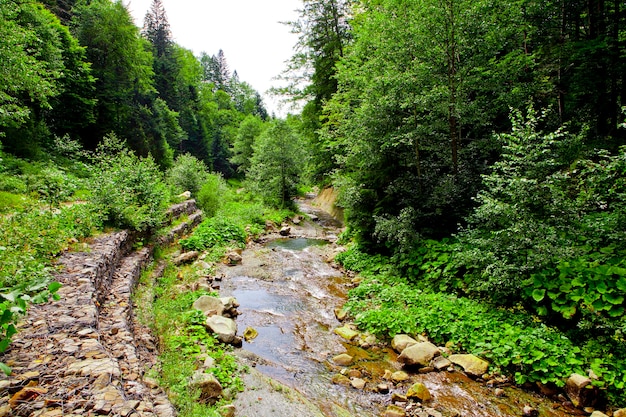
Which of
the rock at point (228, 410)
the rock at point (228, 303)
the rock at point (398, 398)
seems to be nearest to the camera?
the rock at point (228, 410)

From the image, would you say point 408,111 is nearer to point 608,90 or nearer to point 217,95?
point 608,90

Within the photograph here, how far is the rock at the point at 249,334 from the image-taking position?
7030 millimetres

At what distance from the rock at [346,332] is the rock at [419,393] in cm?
204

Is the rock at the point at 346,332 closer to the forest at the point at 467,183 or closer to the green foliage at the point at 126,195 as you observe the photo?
the forest at the point at 467,183

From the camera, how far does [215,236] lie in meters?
14.4

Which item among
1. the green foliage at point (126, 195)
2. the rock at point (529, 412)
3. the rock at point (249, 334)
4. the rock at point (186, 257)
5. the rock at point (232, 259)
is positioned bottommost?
the rock at point (529, 412)

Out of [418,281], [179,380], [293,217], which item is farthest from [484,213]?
[293,217]

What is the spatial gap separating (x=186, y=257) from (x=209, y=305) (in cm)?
414

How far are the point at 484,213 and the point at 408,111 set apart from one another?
4.87 meters

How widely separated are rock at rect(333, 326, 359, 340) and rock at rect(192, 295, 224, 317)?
9.06ft

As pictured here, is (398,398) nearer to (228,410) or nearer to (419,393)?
(419,393)

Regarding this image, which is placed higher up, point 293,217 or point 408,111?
point 408,111

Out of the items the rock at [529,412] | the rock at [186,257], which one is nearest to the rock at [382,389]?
the rock at [529,412]

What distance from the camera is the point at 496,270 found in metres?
6.67
